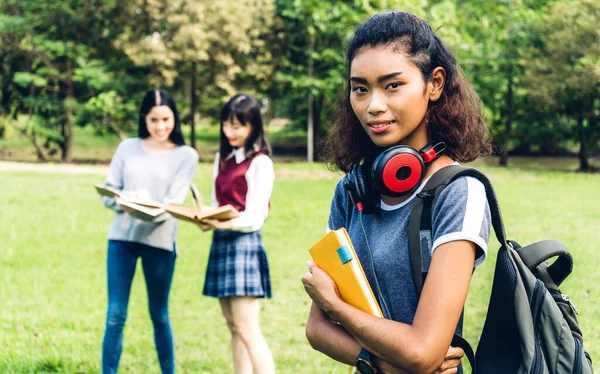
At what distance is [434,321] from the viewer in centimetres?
166

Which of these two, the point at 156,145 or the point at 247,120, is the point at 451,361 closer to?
the point at 247,120

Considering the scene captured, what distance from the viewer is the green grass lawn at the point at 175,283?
5.32m

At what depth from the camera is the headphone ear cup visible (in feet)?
5.83

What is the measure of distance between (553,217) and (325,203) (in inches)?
180

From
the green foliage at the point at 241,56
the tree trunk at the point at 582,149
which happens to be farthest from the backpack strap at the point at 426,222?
the tree trunk at the point at 582,149

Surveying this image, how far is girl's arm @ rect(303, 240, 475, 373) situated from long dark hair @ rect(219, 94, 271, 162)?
8.90ft

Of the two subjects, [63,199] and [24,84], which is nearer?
[63,199]

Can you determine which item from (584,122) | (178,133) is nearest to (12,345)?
(178,133)

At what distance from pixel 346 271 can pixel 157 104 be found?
10.3ft

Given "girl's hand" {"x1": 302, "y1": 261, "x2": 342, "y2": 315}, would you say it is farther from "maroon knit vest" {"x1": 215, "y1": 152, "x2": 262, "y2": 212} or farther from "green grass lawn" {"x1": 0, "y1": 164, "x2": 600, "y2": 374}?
"green grass lawn" {"x1": 0, "y1": 164, "x2": 600, "y2": 374}

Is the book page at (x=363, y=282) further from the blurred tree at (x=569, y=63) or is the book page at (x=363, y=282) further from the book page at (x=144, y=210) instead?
the blurred tree at (x=569, y=63)

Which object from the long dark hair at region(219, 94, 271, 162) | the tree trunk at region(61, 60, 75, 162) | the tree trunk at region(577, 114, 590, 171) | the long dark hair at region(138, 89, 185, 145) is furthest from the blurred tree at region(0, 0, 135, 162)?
the long dark hair at region(219, 94, 271, 162)

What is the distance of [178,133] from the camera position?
4812mm

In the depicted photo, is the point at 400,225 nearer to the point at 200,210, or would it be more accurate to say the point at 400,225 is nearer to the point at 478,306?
the point at 200,210
